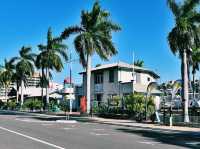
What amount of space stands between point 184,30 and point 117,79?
2981 cm

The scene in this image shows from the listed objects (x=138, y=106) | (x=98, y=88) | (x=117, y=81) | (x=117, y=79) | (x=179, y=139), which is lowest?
(x=179, y=139)

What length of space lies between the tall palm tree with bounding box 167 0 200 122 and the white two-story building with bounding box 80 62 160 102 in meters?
24.9

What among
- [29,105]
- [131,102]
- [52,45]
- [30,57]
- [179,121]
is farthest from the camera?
[30,57]

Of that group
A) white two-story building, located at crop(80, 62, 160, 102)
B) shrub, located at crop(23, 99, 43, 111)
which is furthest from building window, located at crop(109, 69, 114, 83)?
shrub, located at crop(23, 99, 43, 111)

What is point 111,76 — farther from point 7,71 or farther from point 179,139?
point 179,139

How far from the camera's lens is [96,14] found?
168 ft

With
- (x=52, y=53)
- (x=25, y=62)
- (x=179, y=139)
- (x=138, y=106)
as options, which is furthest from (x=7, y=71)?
(x=179, y=139)

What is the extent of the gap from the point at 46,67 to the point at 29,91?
138 feet

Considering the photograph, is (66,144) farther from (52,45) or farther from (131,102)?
(52,45)

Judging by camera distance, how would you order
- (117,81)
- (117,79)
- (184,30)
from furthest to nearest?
(117,79)
(117,81)
(184,30)

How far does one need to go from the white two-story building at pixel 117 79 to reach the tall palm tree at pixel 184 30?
24927mm

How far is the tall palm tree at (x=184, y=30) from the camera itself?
36.6m

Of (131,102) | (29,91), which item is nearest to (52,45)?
(131,102)

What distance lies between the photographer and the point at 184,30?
120ft
